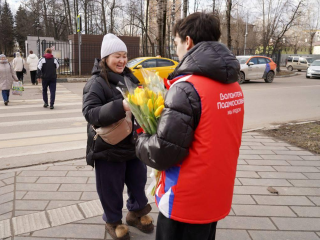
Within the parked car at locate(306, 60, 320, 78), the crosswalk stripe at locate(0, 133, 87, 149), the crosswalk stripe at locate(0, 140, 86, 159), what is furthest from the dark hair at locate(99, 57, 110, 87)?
the parked car at locate(306, 60, 320, 78)

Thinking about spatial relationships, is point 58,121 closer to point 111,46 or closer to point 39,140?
point 39,140

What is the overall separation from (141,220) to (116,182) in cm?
51

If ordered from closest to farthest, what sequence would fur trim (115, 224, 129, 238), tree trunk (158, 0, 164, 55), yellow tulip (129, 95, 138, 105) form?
1. yellow tulip (129, 95, 138, 105)
2. fur trim (115, 224, 129, 238)
3. tree trunk (158, 0, 164, 55)

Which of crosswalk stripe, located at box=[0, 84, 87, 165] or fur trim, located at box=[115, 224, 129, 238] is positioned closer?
fur trim, located at box=[115, 224, 129, 238]

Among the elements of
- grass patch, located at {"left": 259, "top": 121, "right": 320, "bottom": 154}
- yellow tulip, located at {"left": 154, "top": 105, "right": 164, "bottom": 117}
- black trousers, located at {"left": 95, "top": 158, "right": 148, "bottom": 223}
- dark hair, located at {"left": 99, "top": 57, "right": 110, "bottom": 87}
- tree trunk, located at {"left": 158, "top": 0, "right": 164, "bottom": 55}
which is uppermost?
tree trunk, located at {"left": 158, "top": 0, "right": 164, "bottom": 55}

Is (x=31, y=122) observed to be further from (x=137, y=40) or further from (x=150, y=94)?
(x=137, y=40)

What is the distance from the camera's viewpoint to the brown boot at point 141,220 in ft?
9.27

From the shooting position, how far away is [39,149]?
5.40 meters

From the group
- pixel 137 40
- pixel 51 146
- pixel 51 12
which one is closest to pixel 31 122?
pixel 51 146

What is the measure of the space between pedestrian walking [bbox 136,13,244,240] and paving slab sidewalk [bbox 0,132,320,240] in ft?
3.78

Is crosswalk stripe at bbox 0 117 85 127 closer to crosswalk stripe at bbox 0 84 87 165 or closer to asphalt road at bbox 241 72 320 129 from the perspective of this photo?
crosswalk stripe at bbox 0 84 87 165

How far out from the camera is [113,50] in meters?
2.53

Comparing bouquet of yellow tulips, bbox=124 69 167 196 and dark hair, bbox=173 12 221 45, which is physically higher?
dark hair, bbox=173 12 221 45

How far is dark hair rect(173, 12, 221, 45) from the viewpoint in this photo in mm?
1719
